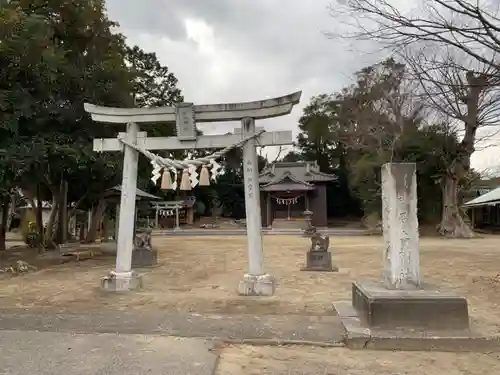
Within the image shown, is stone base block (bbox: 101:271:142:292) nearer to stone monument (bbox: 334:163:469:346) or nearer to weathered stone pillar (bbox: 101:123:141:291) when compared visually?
weathered stone pillar (bbox: 101:123:141:291)

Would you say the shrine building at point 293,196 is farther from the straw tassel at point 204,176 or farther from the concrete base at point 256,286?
the concrete base at point 256,286

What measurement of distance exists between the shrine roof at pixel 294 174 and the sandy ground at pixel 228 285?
2310 centimetres

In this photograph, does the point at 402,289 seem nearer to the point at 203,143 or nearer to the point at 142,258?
the point at 203,143

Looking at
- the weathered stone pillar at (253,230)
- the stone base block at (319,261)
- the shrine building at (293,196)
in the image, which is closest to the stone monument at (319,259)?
the stone base block at (319,261)

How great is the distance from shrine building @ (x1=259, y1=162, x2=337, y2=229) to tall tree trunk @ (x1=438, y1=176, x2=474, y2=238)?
12.6 m

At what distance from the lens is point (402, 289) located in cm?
582

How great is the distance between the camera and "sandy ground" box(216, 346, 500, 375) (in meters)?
4.27

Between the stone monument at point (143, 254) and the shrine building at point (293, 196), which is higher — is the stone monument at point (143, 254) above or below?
below

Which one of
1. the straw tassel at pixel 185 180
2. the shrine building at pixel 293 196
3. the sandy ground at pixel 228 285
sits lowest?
the sandy ground at pixel 228 285

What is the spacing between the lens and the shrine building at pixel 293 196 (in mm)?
37625

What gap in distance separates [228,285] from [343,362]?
5.08m

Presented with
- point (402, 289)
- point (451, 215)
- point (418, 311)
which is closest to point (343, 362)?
point (418, 311)

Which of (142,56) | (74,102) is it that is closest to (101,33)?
(74,102)

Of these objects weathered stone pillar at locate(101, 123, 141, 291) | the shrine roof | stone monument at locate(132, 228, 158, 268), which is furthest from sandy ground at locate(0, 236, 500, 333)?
the shrine roof
